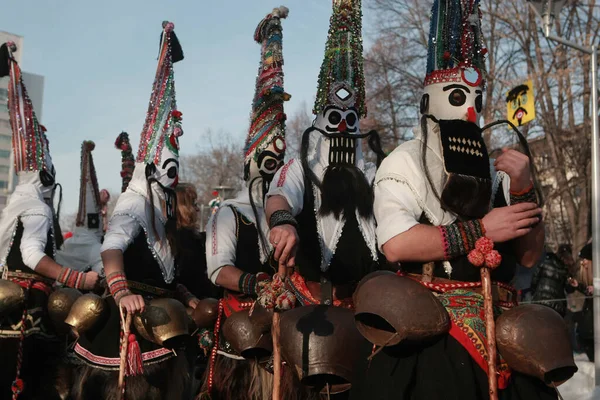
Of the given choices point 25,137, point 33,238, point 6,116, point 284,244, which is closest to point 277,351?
point 284,244

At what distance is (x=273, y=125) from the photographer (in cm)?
549

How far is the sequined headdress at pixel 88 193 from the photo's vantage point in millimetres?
9461

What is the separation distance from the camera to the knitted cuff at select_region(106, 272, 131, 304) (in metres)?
4.77

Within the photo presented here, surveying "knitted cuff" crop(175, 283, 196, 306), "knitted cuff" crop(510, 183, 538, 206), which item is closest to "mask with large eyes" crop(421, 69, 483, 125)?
"knitted cuff" crop(510, 183, 538, 206)

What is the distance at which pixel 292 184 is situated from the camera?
3990mm

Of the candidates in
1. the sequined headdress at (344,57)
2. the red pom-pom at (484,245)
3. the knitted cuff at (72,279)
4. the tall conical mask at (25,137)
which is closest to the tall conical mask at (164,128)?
the knitted cuff at (72,279)

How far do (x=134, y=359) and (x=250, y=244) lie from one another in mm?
1151

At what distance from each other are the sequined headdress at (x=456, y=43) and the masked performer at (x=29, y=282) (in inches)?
140

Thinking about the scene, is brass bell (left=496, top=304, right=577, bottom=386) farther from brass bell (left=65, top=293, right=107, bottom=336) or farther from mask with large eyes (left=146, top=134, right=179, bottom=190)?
mask with large eyes (left=146, top=134, right=179, bottom=190)

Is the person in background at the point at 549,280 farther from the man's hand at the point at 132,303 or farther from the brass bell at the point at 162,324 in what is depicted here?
the man's hand at the point at 132,303

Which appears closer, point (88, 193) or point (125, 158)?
point (125, 158)

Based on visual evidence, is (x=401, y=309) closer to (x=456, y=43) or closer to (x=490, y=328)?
(x=490, y=328)

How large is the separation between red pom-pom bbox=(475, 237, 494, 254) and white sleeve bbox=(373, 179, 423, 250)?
259mm

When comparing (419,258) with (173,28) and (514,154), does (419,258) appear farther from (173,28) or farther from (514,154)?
(173,28)
